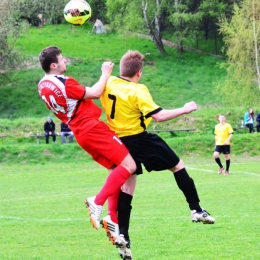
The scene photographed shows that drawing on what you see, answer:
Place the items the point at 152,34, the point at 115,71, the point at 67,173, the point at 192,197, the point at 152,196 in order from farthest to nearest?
1. the point at 152,34
2. the point at 115,71
3. the point at 67,173
4. the point at 152,196
5. the point at 192,197

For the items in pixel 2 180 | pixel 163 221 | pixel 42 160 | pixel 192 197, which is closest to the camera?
pixel 192 197

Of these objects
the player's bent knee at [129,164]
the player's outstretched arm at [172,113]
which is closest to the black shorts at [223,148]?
the player's bent knee at [129,164]

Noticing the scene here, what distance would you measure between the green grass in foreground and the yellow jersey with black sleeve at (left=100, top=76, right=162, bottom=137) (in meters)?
2.11

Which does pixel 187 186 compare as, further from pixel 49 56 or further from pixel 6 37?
pixel 6 37

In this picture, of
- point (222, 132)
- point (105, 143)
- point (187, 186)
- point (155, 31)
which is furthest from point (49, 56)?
point (155, 31)

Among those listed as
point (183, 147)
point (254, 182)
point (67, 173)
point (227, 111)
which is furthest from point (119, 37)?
point (254, 182)

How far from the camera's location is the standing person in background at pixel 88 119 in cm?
727

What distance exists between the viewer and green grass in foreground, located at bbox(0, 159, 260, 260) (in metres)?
9.11

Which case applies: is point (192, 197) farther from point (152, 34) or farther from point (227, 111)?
point (152, 34)

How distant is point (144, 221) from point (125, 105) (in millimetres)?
4985

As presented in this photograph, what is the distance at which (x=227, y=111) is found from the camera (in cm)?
3541

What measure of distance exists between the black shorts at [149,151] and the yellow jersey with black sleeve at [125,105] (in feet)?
0.28

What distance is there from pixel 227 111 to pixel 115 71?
52.6 feet

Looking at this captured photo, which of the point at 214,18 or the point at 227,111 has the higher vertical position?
the point at 214,18
